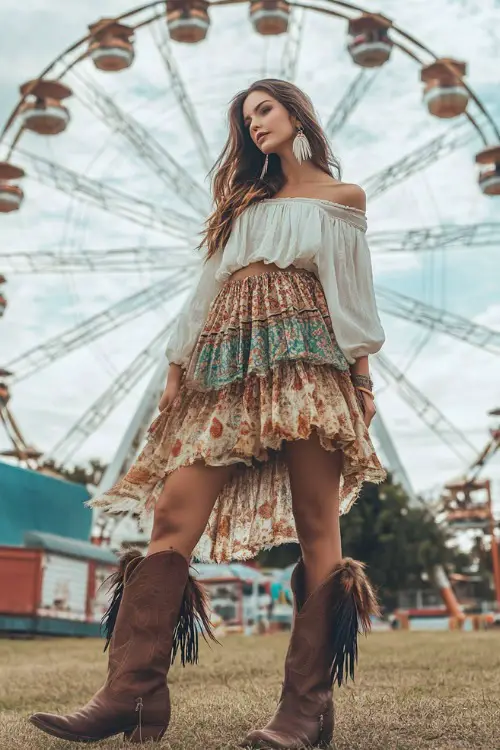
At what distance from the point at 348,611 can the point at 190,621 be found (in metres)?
0.39

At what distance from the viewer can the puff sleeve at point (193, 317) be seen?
269 centimetres

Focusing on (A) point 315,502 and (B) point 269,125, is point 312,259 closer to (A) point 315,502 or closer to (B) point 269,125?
(B) point 269,125

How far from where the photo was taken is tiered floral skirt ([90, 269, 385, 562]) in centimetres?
244

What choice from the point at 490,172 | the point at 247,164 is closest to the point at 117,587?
the point at 247,164

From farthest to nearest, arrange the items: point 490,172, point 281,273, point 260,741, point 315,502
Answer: point 490,172
point 281,273
point 315,502
point 260,741

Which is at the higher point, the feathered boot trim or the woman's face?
the woman's face

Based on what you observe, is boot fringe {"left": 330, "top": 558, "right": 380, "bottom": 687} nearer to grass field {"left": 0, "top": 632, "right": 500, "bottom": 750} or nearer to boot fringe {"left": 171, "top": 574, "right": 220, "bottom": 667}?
grass field {"left": 0, "top": 632, "right": 500, "bottom": 750}

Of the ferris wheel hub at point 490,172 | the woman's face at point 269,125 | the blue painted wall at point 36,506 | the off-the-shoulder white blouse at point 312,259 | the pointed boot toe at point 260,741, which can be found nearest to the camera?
the pointed boot toe at point 260,741

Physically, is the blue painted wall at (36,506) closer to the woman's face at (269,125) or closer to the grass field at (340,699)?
the grass field at (340,699)

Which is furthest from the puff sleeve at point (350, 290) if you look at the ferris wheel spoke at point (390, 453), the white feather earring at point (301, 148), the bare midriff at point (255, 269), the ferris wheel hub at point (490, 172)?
the ferris wheel spoke at point (390, 453)

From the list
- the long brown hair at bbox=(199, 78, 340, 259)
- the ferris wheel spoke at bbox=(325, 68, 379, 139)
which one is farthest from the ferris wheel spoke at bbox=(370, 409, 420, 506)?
the long brown hair at bbox=(199, 78, 340, 259)

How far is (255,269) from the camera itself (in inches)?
106

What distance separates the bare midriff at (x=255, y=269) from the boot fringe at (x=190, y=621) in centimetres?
79

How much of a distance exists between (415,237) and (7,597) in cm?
1269
